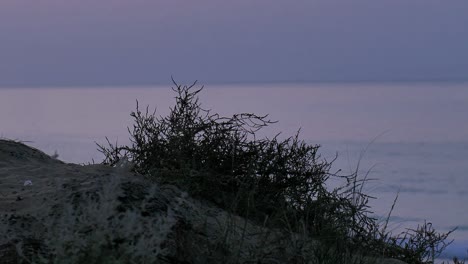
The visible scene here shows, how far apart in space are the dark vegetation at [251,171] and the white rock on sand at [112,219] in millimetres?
659

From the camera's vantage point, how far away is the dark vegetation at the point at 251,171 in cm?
587

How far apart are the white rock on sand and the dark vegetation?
66 centimetres

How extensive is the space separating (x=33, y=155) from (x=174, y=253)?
250 centimetres

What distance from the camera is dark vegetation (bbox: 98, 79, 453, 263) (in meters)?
5.87

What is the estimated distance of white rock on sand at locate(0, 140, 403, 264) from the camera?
3.46 meters

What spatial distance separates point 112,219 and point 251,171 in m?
2.66

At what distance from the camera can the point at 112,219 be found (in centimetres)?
351

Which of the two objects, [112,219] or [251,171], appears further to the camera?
[251,171]

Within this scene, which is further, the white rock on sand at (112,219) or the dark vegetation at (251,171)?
the dark vegetation at (251,171)

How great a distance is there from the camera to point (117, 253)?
340 cm

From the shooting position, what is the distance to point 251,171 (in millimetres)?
6086

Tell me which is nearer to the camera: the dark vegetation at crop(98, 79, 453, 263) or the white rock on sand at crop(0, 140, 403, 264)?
the white rock on sand at crop(0, 140, 403, 264)

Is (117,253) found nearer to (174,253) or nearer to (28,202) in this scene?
(174,253)

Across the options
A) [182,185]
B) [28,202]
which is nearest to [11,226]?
[28,202]
